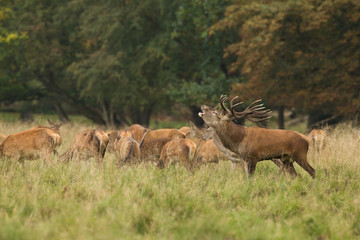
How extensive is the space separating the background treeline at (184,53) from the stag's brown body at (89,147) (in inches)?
379

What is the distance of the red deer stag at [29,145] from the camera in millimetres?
9281

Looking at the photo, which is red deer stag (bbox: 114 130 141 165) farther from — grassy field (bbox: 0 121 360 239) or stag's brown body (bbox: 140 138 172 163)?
grassy field (bbox: 0 121 360 239)

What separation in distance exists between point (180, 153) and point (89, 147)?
180cm

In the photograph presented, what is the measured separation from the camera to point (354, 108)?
16656mm

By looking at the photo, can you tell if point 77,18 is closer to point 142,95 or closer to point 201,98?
point 142,95

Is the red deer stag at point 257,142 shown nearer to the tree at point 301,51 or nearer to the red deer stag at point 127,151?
the red deer stag at point 127,151

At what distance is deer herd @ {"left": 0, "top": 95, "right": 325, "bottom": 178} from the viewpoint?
8242mm

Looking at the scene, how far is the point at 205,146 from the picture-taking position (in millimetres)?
10195

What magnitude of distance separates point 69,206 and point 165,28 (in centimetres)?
1852

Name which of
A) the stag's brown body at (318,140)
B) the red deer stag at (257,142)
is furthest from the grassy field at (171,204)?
the stag's brown body at (318,140)

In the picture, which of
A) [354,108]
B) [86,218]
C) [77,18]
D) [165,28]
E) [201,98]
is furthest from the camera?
[77,18]

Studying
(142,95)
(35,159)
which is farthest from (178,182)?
(142,95)

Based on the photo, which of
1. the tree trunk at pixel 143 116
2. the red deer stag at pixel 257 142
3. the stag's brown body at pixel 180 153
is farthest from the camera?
the tree trunk at pixel 143 116

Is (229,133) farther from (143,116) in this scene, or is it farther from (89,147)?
(143,116)
